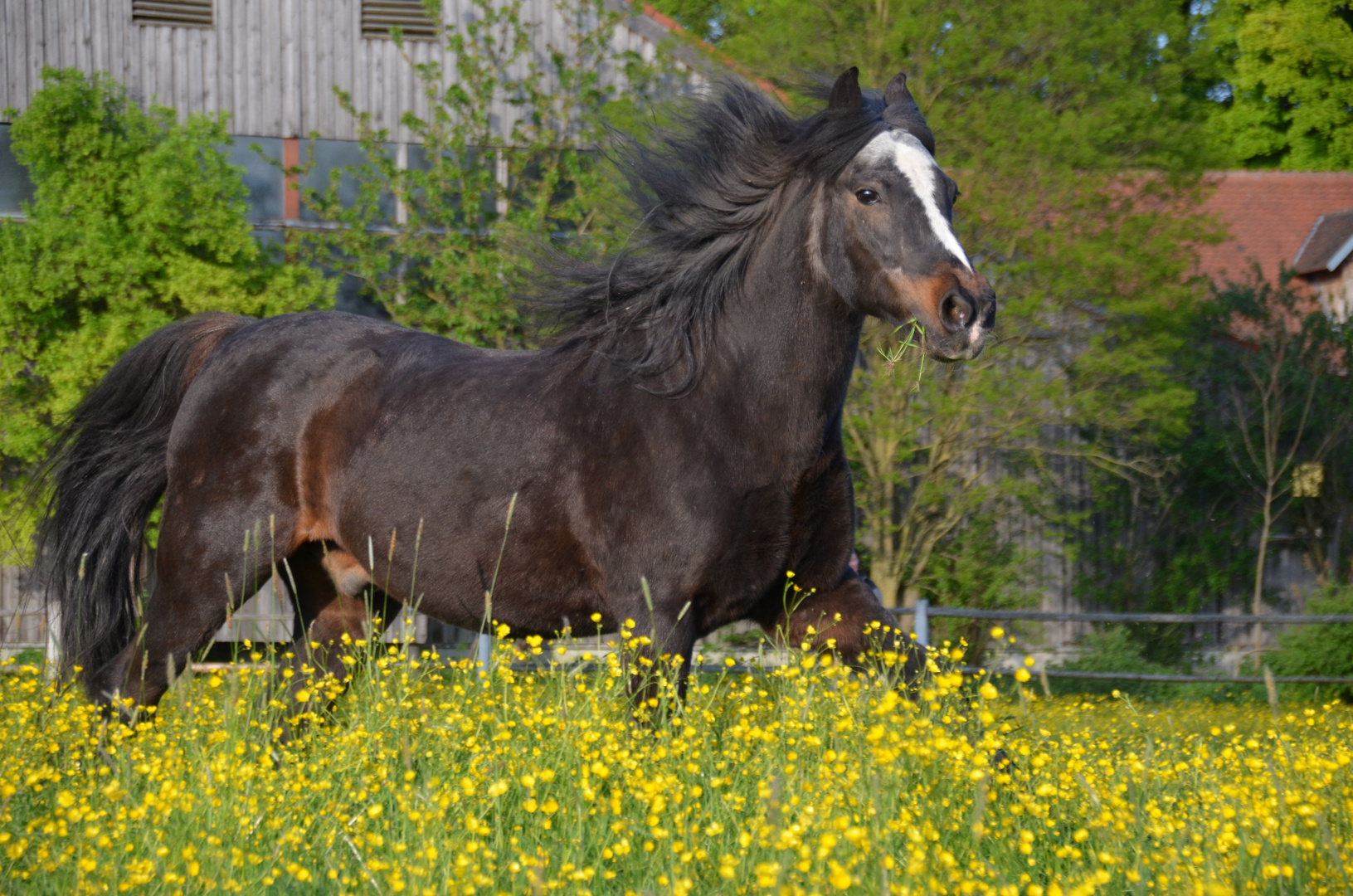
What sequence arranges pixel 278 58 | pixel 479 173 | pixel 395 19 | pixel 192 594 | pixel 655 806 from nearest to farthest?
1. pixel 655 806
2. pixel 192 594
3. pixel 479 173
4. pixel 278 58
5. pixel 395 19

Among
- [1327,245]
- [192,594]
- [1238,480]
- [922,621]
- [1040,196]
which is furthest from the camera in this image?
[1327,245]

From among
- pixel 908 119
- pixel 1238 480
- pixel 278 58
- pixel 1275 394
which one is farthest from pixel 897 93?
pixel 1238 480

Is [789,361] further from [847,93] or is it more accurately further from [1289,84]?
[1289,84]

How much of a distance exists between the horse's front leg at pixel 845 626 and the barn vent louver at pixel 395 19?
38.9 feet

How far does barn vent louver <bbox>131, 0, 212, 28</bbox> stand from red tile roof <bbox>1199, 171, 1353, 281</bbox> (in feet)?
62.2

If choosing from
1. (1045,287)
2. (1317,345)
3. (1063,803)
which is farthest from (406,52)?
(1063,803)

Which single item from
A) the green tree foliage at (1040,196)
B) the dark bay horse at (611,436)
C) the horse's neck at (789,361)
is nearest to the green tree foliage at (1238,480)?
the green tree foliage at (1040,196)

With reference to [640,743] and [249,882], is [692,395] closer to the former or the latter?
[640,743]

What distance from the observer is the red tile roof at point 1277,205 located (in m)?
24.8

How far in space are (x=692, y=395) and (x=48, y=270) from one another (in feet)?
33.8

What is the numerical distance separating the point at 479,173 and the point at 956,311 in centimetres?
1051

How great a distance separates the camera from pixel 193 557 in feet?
16.0

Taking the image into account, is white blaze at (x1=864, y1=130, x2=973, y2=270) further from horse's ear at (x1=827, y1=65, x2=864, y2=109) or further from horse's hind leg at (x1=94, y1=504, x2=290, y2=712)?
horse's hind leg at (x1=94, y1=504, x2=290, y2=712)

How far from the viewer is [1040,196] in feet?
38.8
